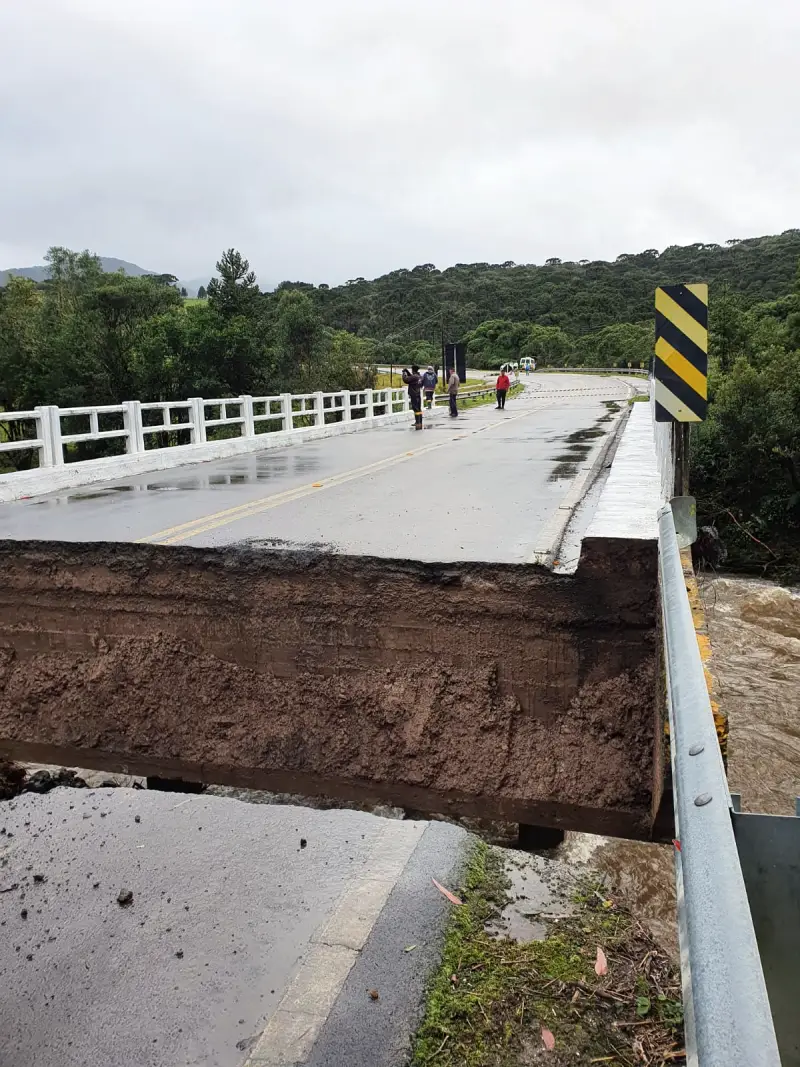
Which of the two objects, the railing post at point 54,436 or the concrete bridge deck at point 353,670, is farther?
the railing post at point 54,436

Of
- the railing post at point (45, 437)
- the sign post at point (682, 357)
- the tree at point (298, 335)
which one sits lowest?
the railing post at point (45, 437)

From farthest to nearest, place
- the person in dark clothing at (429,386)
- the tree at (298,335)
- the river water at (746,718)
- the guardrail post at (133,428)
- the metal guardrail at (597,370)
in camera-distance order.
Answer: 1. the metal guardrail at (597,370)
2. the tree at (298,335)
3. the person in dark clothing at (429,386)
4. the guardrail post at (133,428)
5. the river water at (746,718)

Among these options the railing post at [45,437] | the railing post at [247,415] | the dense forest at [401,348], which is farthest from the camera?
the dense forest at [401,348]

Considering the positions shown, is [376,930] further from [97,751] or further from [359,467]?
[359,467]

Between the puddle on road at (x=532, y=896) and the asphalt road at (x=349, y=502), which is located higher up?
the asphalt road at (x=349, y=502)

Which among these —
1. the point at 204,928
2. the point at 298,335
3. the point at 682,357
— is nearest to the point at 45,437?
the point at 204,928

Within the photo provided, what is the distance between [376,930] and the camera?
220 inches

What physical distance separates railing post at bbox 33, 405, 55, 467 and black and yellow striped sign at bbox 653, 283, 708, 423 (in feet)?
29.6

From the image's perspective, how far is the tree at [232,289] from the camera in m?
50.5

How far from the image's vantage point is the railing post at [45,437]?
40.4 ft

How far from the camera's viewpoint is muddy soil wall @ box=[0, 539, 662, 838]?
4242 mm

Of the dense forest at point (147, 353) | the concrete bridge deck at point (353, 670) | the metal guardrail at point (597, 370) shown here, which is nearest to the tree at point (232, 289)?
the dense forest at point (147, 353)

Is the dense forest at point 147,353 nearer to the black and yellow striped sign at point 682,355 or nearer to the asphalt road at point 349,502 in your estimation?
the asphalt road at point 349,502

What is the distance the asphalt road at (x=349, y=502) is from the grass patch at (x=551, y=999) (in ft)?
8.33
